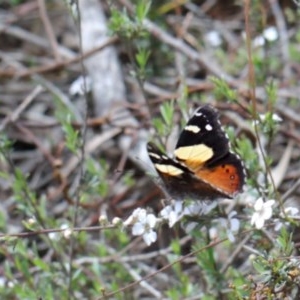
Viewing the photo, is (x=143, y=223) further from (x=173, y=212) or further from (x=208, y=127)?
(x=208, y=127)

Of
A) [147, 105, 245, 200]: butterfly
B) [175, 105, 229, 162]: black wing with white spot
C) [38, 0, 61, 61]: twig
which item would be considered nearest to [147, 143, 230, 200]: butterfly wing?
[147, 105, 245, 200]: butterfly

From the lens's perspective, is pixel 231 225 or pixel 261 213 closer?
pixel 261 213

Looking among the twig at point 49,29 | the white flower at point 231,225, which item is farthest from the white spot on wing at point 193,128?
the twig at point 49,29

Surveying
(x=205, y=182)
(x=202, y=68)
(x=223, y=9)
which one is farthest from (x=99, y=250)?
(x=223, y=9)

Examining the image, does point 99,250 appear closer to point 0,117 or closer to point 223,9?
point 0,117

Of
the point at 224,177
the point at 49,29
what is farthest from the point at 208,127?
the point at 49,29

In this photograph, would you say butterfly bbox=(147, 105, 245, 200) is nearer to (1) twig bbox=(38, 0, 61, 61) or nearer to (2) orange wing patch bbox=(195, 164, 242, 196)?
(2) orange wing patch bbox=(195, 164, 242, 196)
